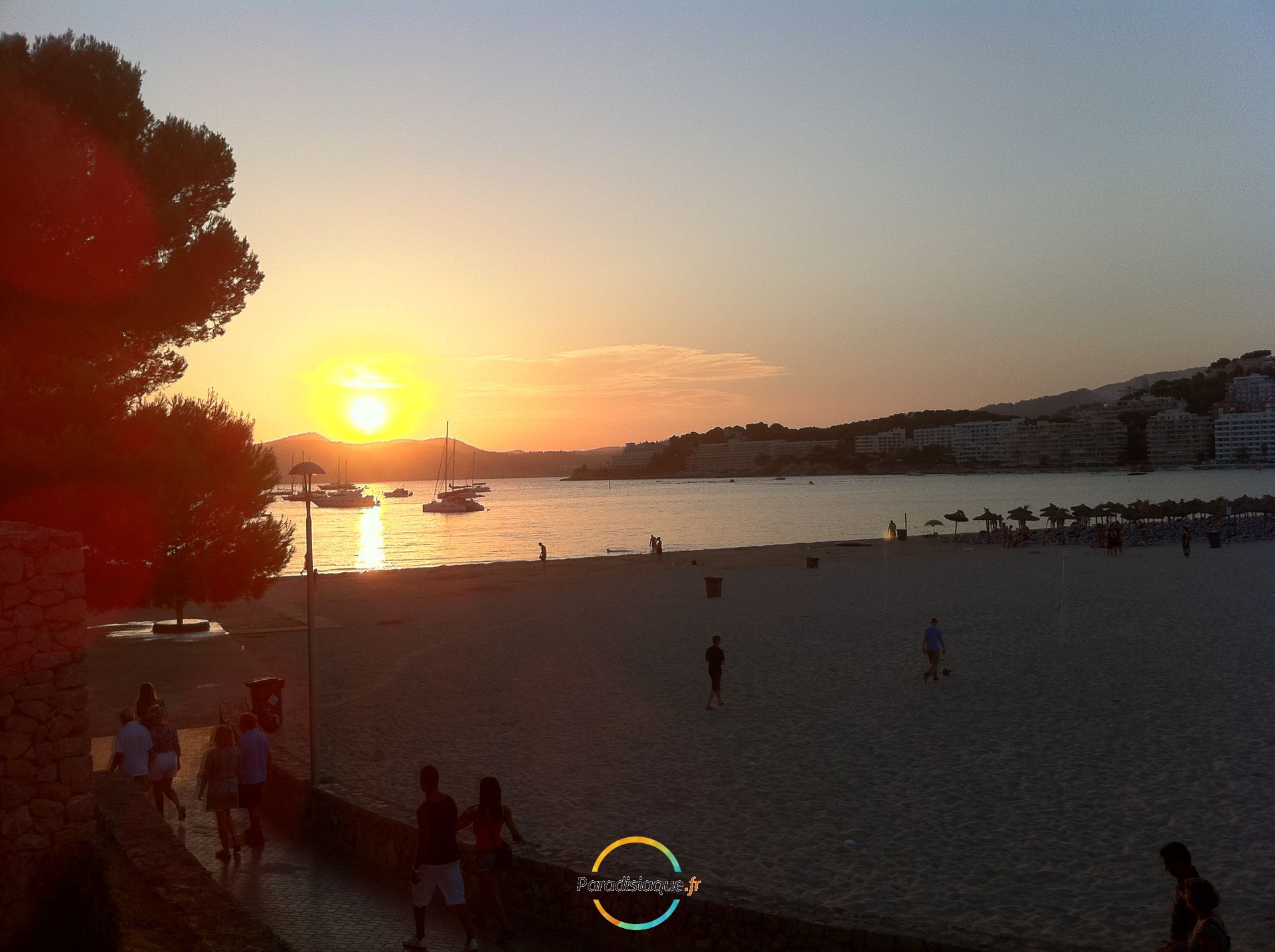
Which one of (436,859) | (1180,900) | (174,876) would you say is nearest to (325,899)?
(174,876)

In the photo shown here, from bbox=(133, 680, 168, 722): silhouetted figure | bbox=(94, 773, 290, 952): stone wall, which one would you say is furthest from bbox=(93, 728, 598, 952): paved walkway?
bbox=(133, 680, 168, 722): silhouetted figure

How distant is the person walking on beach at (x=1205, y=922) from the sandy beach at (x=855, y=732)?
1.53 m

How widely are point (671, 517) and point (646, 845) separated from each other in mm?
101392

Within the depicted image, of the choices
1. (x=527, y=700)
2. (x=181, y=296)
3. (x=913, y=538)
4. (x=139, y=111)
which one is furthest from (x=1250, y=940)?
(x=913, y=538)

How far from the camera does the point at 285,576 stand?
4853 cm

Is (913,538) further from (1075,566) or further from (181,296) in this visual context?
(181,296)

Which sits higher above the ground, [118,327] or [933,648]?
[118,327]

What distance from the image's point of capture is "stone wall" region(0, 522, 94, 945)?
6.99 metres

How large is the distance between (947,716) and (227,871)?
9748 millimetres

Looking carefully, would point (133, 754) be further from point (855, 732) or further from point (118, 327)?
point (855, 732)

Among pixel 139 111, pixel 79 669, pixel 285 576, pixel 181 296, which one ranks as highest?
pixel 139 111

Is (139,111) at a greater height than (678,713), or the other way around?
(139,111)

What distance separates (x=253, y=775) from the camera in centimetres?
925

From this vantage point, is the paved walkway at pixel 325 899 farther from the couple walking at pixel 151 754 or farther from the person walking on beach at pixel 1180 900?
the person walking on beach at pixel 1180 900
